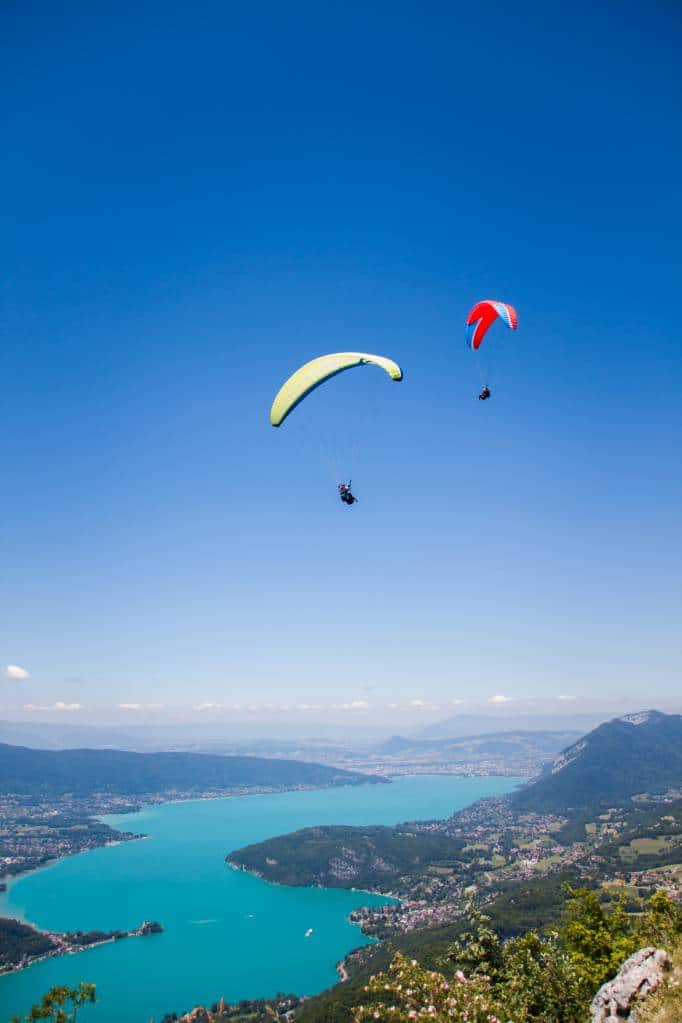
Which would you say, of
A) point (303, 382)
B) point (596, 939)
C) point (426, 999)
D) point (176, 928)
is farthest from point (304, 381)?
point (176, 928)

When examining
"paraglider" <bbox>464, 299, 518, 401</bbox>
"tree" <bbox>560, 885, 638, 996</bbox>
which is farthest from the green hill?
"paraglider" <bbox>464, 299, 518, 401</bbox>

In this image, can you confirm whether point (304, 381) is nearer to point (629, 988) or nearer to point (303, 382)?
point (303, 382)

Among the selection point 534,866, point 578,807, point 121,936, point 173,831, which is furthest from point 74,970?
point 578,807

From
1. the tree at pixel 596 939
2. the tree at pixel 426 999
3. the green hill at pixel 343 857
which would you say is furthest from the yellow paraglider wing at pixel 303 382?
the green hill at pixel 343 857

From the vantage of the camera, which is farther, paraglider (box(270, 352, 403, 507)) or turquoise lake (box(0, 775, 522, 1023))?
turquoise lake (box(0, 775, 522, 1023))

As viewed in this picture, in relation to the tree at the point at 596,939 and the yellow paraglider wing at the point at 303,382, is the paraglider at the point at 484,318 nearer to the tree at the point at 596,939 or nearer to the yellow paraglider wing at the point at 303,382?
the yellow paraglider wing at the point at 303,382

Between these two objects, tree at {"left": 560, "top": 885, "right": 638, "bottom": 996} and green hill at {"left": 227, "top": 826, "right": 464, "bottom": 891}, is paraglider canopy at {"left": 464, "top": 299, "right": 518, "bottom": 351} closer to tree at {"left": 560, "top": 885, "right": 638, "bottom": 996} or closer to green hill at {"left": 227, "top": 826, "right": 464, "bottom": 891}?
tree at {"left": 560, "top": 885, "right": 638, "bottom": 996}
